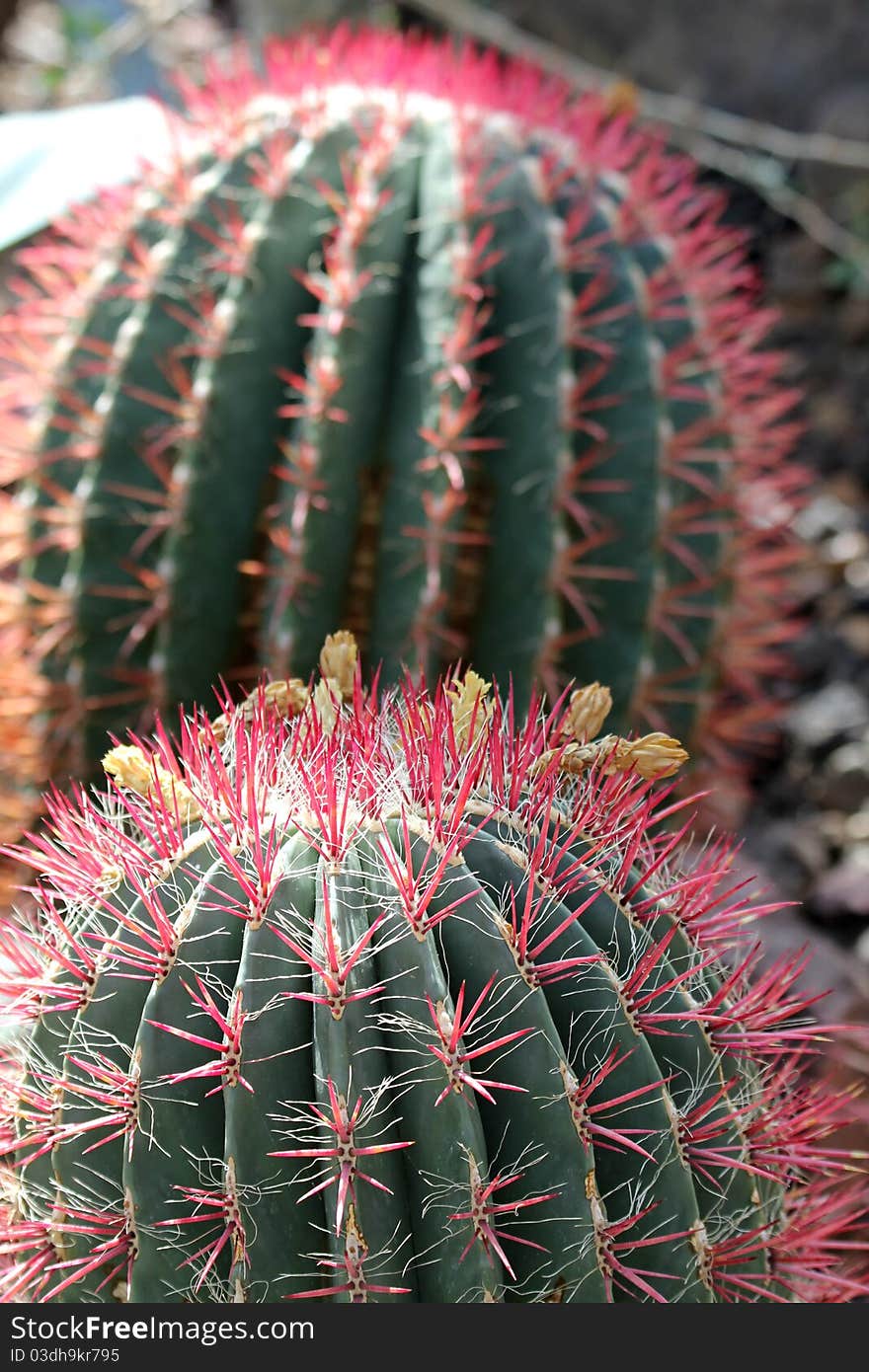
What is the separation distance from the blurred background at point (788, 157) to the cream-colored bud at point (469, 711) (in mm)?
1176

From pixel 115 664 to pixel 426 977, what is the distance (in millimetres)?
822

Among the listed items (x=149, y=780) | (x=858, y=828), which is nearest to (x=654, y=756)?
(x=149, y=780)

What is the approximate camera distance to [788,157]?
3412 mm

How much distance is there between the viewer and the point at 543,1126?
733 millimetres

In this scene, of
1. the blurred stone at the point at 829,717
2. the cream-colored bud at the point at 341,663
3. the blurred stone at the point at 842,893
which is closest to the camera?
the cream-colored bud at the point at 341,663

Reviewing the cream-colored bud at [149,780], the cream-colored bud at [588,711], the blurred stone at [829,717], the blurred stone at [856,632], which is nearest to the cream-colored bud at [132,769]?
the cream-colored bud at [149,780]

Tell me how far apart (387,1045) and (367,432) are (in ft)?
2.66

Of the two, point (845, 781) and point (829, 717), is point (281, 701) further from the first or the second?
point (829, 717)

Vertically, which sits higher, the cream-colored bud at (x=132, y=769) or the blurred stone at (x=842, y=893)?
the blurred stone at (x=842, y=893)

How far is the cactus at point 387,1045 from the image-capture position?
2.36ft

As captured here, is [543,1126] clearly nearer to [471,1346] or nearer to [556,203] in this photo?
[471,1346]

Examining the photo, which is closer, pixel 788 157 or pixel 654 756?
pixel 654 756

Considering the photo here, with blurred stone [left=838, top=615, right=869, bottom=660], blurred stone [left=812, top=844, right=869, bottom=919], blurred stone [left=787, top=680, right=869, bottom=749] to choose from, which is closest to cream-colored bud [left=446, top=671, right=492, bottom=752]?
blurred stone [left=812, top=844, right=869, bottom=919]

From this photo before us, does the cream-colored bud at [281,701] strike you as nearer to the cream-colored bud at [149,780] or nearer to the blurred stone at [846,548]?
the cream-colored bud at [149,780]
